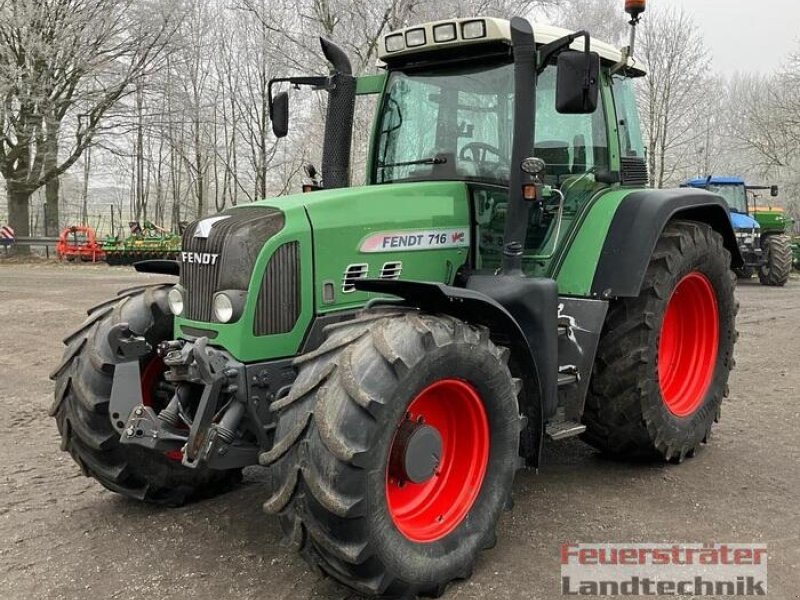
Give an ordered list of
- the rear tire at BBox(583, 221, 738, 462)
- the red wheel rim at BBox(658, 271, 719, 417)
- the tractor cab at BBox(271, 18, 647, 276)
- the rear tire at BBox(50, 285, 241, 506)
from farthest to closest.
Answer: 1. the red wheel rim at BBox(658, 271, 719, 417)
2. the rear tire at BBox(583, 221, 738, 462)
3. the tractor cab at BBox(271, 18, 647, 276)
4. the rear tire at BBox(50, 285, 241, 506)

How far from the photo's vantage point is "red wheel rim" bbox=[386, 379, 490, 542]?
3299 mm

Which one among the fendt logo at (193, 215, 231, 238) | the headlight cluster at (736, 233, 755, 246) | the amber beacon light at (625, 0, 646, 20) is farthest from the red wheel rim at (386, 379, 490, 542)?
the headlight cluster at (736, 233, 755, 246)

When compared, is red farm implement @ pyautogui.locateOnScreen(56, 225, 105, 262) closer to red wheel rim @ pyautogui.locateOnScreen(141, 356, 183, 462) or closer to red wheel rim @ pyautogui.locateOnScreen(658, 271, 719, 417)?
red wheel rim @ pyautogui.locateOnScreen(141, 356, 183, 462)

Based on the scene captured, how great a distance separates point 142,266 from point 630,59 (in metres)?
3.21

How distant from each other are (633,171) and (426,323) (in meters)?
2.45

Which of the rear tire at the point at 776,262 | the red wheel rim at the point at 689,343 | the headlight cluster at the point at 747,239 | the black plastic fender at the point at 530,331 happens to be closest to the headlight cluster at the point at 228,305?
the black plastic fender at the point at 530,331

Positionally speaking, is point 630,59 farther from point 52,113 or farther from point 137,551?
point 52,113

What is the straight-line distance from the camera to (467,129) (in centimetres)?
426

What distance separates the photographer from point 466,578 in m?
3.28

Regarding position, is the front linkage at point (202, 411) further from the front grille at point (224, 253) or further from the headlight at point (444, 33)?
the headlight at point (444, 33)

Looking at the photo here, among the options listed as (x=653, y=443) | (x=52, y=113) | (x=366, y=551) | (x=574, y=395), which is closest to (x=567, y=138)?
(x=574, y=395)

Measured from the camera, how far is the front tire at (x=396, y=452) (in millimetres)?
2855

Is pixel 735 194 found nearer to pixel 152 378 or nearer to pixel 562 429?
pixel 562 429

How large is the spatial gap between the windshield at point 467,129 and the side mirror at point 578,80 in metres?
0.64
